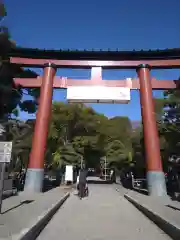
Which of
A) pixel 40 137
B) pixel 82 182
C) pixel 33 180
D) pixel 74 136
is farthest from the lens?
pixel 74 136

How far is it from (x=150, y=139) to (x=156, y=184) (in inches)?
107

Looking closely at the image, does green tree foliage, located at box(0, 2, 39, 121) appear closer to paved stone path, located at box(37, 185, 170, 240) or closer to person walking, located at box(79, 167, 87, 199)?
person walking, located at box(79, 167, 87, 199)

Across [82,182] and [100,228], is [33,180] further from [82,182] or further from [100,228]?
[100,228]

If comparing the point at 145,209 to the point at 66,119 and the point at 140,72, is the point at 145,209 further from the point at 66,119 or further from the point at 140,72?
the point at 66,119

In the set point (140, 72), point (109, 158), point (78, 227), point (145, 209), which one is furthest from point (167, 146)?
point (109, 158)

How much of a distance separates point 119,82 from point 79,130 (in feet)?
43.8

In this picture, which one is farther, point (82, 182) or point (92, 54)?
point (92, 54)

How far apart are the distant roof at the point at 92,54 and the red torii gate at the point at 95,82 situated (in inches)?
2.7

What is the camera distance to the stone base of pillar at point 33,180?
14.7 meters

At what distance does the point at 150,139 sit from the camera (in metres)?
15.4

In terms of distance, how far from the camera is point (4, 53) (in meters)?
13.8

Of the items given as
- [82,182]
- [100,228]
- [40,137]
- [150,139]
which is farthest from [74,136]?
[100,228]

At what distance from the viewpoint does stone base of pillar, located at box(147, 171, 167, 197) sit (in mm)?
14148

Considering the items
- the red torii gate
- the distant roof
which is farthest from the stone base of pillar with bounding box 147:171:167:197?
the distant roof
